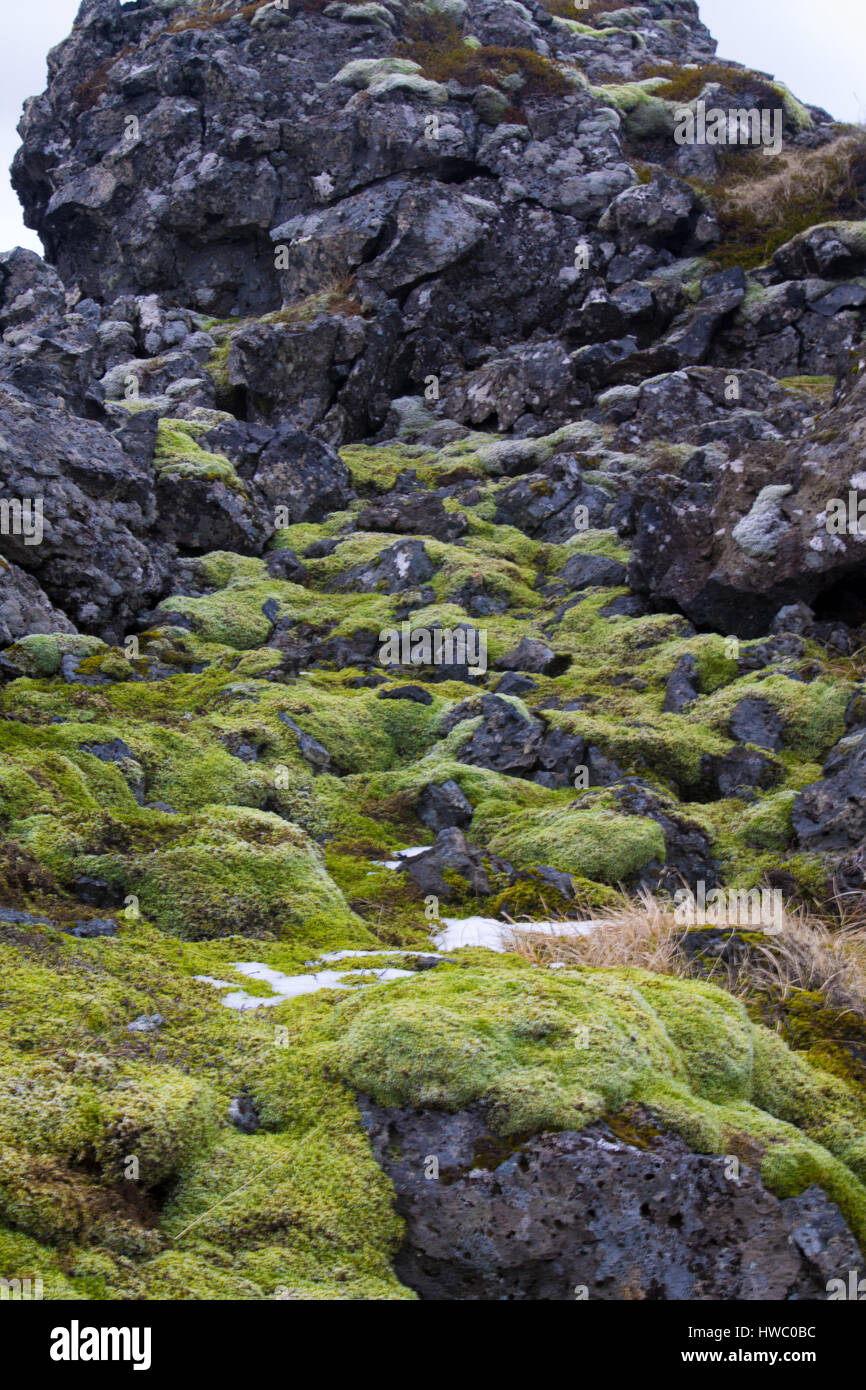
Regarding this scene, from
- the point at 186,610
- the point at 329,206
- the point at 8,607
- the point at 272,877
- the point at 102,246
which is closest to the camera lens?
the point at 272,877

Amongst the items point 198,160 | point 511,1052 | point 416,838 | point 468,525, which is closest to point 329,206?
point 198,160

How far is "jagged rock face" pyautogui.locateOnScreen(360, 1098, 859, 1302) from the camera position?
186 inches

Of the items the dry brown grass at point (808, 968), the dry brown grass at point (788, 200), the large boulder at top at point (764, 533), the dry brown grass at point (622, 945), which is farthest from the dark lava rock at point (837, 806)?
the dry brown grass at point (788, 200)

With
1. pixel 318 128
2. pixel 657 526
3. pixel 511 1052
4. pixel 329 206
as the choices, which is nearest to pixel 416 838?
pixel 511 1052

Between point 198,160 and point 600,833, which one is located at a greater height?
point 198,160

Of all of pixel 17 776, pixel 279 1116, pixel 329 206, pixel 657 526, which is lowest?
pixel 279 1116

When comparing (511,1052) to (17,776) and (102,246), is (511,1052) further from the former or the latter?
(102,246)

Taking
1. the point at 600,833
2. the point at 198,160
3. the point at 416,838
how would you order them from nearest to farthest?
the point at 600,833 < the point at 416,838 < the point at 198,160

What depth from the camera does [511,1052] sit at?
540 cm

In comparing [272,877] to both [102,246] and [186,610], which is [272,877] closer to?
[186,610]

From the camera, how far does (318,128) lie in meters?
31.4

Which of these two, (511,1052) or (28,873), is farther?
(28,873)

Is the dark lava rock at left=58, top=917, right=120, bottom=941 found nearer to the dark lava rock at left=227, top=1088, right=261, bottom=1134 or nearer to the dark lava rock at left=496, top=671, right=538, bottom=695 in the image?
the dark lava rock at left=227, top=1088, right=261, bottom=1134

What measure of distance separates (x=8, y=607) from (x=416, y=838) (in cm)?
666
